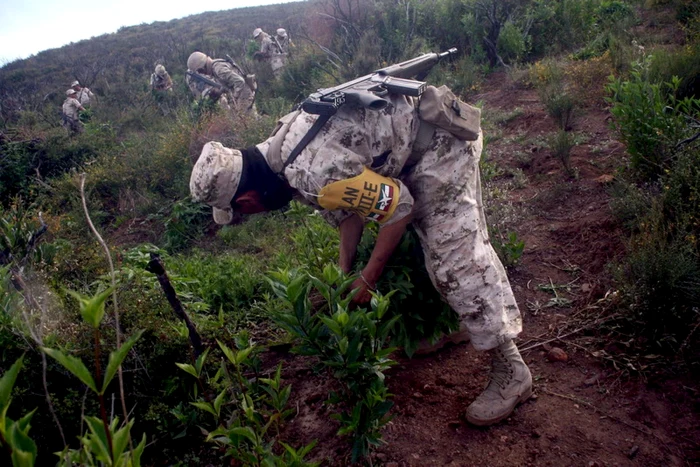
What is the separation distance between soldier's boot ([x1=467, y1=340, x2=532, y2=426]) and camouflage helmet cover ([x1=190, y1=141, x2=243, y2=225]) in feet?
4.79

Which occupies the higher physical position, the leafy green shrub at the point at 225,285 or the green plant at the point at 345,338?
the green plant at the point at 345,338

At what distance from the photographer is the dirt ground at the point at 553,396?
1997mm

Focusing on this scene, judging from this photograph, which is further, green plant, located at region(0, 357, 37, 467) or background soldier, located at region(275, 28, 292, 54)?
background soldier, located at region(275, 28, 292, 54)

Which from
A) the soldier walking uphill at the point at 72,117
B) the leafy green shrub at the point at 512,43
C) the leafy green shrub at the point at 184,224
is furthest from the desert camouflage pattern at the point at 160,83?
the leafy green shrub at the point at 512,43

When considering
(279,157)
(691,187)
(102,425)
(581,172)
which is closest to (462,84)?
(581,172)

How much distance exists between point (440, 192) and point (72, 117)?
1196cm

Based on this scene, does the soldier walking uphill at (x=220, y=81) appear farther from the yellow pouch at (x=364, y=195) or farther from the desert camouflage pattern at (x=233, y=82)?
the yellow pouch at (x=364, y=195)

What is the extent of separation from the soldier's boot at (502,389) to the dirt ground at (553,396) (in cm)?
8

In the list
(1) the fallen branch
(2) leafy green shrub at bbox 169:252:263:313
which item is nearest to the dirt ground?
(1) the fallen branch

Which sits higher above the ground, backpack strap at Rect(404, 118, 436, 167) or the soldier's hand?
backpack strap at Rect(404, 118, 436, 167)

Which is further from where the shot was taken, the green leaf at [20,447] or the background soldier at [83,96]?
the background soldier at [83,96]

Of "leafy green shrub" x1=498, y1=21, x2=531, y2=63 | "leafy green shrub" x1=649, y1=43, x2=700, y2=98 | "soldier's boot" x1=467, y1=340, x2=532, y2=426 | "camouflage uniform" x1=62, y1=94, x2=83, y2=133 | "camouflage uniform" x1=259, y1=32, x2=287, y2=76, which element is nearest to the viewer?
"soldier's boot" x1=467, y1=340, x2=532, y2=426

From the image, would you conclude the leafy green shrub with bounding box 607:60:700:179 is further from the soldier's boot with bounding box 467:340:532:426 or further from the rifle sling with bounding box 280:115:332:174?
the rifle sling with bounding box 280:115:332:174

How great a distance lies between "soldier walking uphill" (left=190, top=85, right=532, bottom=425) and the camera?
81.7 inches
